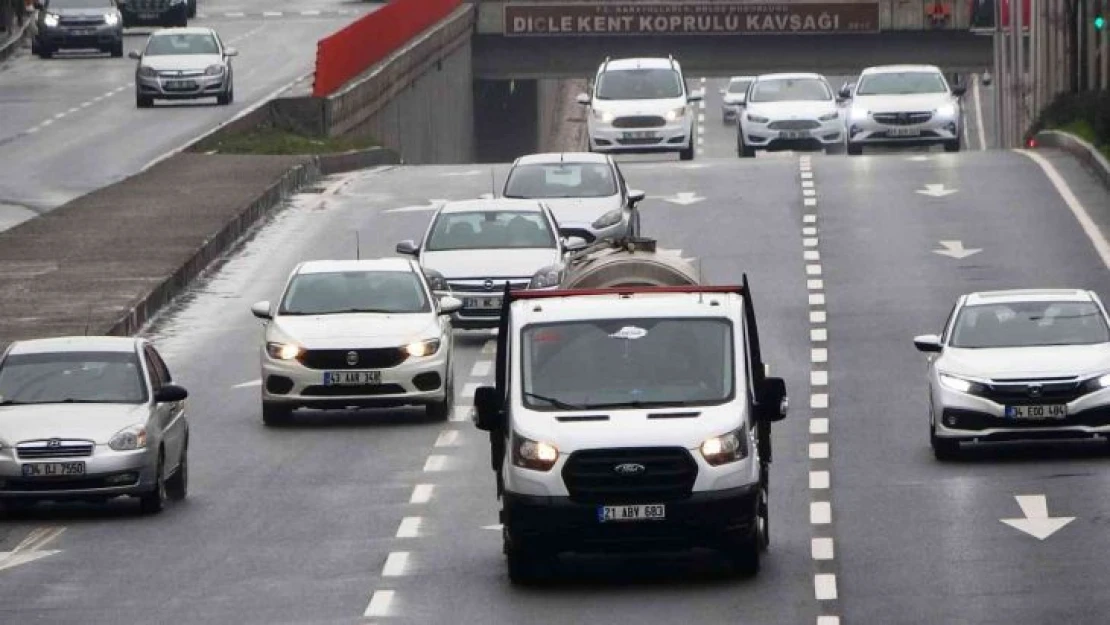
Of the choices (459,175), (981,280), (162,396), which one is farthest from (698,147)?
(162,396)

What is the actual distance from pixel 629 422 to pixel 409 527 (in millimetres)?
3446

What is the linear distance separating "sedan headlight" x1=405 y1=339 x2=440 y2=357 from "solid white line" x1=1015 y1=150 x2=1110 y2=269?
12.2m

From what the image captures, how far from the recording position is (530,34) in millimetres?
84125

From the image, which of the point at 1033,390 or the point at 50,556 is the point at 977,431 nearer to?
the point at 1033,390

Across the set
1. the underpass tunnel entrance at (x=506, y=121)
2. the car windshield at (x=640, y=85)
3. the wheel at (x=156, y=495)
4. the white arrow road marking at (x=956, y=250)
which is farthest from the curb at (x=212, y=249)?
the underpass tunnel entrance at (x=506, y=121)

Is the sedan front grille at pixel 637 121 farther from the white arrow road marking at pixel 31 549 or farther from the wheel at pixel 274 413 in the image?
the white arrow road marking at pixel 31 549

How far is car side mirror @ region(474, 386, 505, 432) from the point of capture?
1934 cm

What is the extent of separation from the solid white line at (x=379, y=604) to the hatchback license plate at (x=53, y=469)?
14.0 feet

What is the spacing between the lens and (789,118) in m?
55.5

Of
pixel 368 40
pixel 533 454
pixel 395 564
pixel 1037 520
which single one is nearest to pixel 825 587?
pixel 533 454

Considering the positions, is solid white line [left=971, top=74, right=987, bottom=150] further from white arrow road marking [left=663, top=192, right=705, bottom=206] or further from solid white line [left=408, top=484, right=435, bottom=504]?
solid white line [left=408, top=484, right=435, bottom=504]

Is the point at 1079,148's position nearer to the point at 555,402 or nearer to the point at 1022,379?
the point at 1022,379

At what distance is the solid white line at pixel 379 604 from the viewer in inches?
709

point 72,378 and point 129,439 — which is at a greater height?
point 72,378
